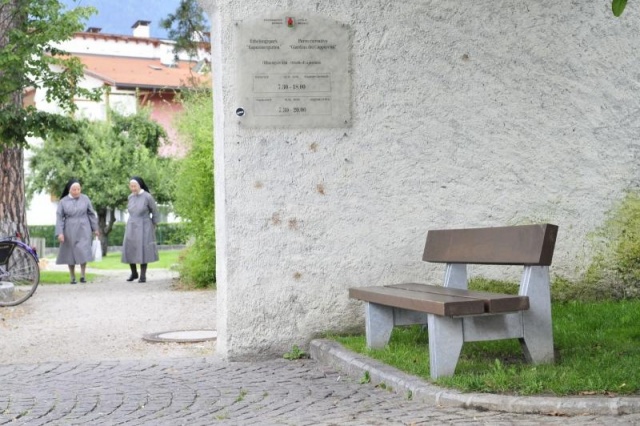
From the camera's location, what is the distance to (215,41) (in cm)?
772

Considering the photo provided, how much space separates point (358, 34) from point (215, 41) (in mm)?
1086

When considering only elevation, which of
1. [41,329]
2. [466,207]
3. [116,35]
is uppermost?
[116,35]

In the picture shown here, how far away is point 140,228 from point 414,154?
10.0 meters

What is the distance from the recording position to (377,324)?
7098mm

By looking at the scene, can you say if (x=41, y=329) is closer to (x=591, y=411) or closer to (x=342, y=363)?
(x=342, y=363)

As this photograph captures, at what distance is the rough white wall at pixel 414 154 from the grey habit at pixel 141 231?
9577 mm

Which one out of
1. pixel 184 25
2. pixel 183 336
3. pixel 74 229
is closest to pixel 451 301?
pixel 183 336

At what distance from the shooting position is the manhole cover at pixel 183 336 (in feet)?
30.6

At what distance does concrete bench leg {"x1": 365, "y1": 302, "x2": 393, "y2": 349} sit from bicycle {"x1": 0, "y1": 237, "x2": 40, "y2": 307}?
732 centimetres

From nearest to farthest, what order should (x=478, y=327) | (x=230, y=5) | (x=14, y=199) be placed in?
(x=478, y=327) → (x=230, y=5) → (x=14, y=199)

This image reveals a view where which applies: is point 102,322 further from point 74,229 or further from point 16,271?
point 74,229

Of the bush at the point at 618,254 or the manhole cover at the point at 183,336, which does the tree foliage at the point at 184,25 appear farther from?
the bush at the point at 618,254

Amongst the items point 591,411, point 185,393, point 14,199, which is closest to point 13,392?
point 185,393

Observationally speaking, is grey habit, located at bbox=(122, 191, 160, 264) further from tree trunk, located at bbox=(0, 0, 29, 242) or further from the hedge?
the hedge
